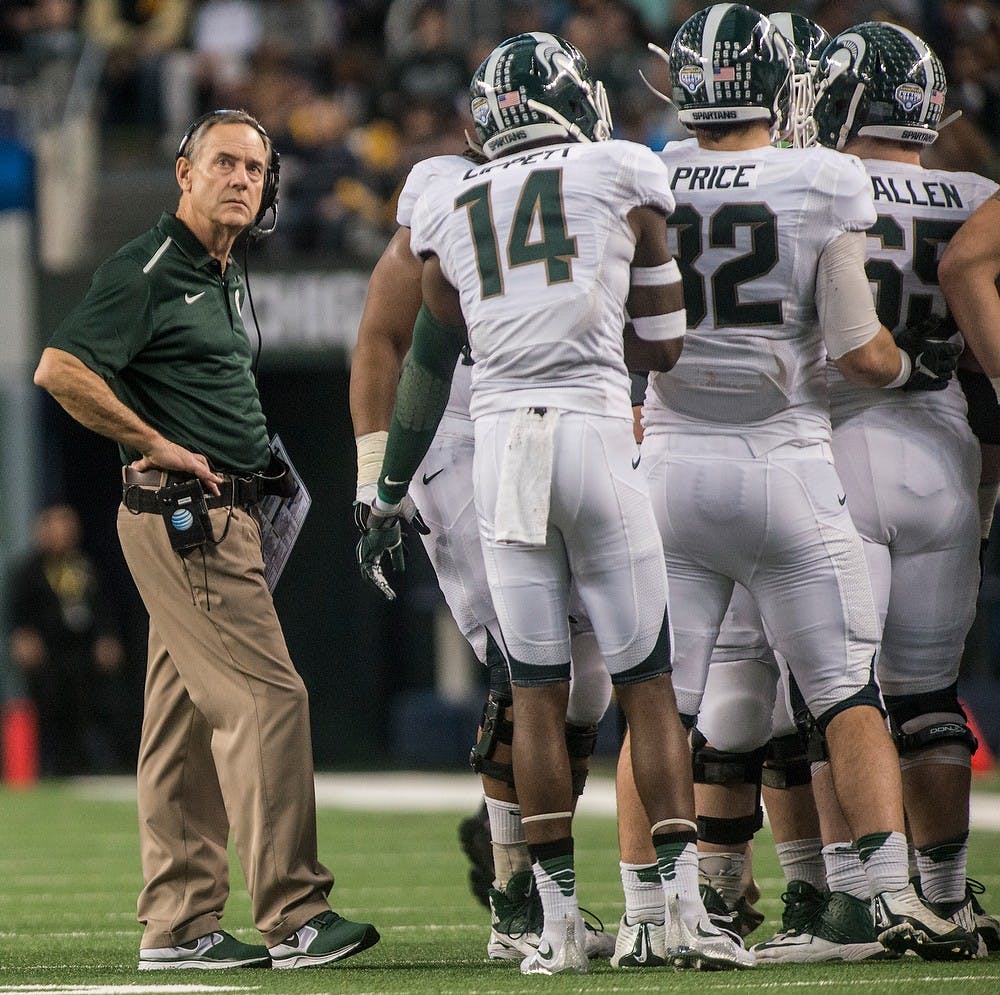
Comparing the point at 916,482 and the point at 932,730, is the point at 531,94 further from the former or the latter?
the point at 932,730

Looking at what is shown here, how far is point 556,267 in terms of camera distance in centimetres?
446

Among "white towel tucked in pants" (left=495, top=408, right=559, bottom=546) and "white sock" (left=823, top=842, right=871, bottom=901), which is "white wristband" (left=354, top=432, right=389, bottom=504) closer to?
"white towel tucked in pants" (left=495, top=408, right=559, bottom=546)

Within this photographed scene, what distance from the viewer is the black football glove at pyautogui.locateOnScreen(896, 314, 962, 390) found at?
4.85 m

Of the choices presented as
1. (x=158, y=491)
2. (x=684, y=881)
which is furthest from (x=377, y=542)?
(x=684, y=881)

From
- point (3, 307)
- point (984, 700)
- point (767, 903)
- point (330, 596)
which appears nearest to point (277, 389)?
point (330, 596)

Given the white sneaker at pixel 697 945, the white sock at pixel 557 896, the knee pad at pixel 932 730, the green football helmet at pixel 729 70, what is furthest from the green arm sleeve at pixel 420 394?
the knee pad at pixel 932 730

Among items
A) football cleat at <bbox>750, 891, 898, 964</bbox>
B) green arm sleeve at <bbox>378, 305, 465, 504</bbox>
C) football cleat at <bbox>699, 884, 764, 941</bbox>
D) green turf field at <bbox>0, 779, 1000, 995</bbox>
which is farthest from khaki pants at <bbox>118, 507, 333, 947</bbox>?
football cleat at <bbox>750, 891, 898, 964</bbox>

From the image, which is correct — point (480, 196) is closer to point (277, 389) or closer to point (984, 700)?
point (984, 700)

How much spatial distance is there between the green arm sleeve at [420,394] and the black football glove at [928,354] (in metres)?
1.06

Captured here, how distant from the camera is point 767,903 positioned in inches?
251

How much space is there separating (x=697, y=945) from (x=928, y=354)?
1.48 m

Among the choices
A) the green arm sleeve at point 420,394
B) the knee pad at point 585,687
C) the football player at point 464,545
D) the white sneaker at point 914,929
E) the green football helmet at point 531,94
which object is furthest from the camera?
the knee pad at point 585,687

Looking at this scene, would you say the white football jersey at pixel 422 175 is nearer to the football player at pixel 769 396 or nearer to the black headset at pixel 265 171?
the black headset at pixel 265 171

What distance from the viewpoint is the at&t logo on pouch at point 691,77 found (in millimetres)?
4727
